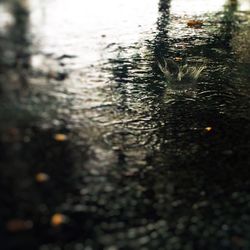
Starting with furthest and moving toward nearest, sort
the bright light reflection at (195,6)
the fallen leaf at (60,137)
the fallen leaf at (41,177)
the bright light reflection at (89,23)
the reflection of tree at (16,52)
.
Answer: the bright light reflection at (195,6)
the bright light reflection at (89,23)
the fallen leaf at (60,137)
the reflection of tree at (16,52)
the fallen leaf at (41,177)

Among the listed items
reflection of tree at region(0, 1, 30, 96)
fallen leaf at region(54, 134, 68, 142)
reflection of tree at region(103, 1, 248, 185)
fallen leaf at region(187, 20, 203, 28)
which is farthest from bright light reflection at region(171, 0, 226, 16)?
fallen leaf at region(54, 134, 68, 142)

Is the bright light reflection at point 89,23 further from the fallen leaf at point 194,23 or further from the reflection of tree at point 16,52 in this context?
the fallen leaf at point 194,23

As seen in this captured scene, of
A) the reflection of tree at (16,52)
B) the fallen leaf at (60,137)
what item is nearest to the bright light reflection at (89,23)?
the reflection of tree at (16,52)

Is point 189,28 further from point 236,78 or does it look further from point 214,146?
point 214,146

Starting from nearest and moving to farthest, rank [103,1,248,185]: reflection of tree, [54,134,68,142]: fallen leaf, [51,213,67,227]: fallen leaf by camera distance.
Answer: [51,213,67,227]: fallen leaf < [54,134,68,142]: fallen leaf < [103,1,248,185]: reflection of tree

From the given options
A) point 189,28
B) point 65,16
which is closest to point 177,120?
point 65,16

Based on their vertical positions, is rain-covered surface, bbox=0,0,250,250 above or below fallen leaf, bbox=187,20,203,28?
below

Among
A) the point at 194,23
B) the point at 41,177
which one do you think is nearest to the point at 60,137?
the point at 41,177

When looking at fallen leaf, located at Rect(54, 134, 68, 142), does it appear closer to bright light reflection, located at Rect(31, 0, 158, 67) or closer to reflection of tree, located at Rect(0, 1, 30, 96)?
reflection of tree, located at Rect(0, 1, 30, 96)
